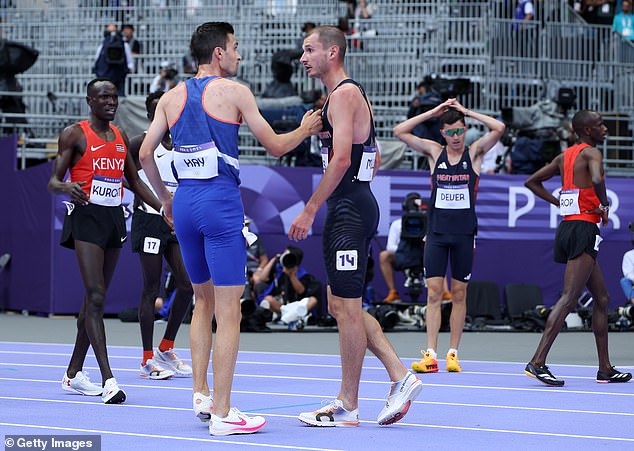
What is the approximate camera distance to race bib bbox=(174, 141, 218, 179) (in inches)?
253

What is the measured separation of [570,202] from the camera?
31.5ft

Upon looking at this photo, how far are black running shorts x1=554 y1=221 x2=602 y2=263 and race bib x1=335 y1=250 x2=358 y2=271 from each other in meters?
3.25

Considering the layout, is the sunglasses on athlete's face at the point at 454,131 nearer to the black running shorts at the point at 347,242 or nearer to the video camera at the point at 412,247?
the black running shorts at the point at 347,242

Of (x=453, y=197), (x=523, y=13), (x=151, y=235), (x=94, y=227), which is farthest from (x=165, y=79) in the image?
(x=94, y=227)

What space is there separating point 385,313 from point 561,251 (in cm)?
632

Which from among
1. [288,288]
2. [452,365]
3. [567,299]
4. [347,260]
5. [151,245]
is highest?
[347,260]

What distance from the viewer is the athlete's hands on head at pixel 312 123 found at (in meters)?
6.53

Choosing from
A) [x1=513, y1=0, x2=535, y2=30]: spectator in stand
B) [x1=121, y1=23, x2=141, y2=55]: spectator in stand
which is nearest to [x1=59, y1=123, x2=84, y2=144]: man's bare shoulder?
[x1=121, y1=23, x2=141, y2=55]: spectator in stand

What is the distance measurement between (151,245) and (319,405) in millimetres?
2779

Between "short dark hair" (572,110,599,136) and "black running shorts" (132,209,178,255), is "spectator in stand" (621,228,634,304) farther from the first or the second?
"black running shorts" (132,209,178,255)

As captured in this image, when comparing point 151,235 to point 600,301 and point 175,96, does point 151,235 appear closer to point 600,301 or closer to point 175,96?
point 175,96

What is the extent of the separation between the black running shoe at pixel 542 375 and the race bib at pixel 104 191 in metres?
3.33

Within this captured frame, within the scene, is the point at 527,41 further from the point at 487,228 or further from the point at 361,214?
the point at 361,214

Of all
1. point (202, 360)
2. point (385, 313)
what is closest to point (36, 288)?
point (385, 313)
